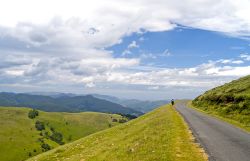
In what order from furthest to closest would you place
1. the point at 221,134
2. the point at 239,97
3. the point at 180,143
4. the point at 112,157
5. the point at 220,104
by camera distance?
the point at 220,104, the point at 239,97, the point at 221,134, the point at 180,143, the point at 112,157

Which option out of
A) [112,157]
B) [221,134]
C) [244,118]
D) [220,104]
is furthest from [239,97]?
[112,157]

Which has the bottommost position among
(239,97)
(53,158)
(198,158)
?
(53,158)

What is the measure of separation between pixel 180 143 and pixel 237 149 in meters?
4.90

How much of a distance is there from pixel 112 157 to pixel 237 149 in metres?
9.31

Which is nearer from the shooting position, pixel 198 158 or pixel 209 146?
pixel 198 158

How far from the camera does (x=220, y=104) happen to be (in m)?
69.2

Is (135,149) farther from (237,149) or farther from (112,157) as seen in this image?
(237,149)

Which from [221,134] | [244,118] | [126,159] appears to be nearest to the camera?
[126,159]

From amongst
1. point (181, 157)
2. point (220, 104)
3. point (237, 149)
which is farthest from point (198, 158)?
point (220, 104)

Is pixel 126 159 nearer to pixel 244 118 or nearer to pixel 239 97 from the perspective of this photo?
pixel 244 118

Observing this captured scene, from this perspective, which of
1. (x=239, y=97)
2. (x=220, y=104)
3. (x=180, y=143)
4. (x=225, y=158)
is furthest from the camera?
(x=220, y=104)

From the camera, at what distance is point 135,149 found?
1032 inches

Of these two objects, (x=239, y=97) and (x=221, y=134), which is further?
(x=239, y=97)

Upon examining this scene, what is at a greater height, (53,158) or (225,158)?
(225,158)
